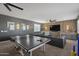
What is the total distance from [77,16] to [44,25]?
1.92ft

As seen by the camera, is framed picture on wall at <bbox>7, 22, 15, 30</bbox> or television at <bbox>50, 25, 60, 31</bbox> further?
television at <bbox>50, 25, 60, 31</bbox>

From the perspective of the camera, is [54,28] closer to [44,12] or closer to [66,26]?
[66,26]

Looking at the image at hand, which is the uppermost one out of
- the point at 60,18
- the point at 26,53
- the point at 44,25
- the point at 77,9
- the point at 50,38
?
the point at 77,9

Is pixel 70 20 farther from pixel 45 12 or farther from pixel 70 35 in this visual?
pixel 45 12

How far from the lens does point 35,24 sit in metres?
1.23

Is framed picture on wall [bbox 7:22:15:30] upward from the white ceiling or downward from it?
downward

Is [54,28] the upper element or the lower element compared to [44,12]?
lower

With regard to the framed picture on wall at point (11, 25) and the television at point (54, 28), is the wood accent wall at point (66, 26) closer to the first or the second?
the television at point (54, 28)

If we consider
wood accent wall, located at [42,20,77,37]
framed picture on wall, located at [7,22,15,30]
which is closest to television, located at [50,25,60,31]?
wood accent wall, located at [42,20,77,37]

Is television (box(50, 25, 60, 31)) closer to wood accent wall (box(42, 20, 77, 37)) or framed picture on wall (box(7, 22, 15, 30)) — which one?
wood accent wall (box(42, 20, 77, 37))

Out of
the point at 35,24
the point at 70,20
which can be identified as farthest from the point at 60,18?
the point at 35,24

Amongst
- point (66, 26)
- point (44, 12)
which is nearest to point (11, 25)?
point (44, 12)

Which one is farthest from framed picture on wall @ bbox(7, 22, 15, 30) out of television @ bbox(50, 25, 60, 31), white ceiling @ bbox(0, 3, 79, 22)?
television @ bbox(50, 25, 60, 31)

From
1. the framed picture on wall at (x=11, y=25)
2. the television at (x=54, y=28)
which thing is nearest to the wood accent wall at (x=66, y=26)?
the television at (x=54, y=28)
